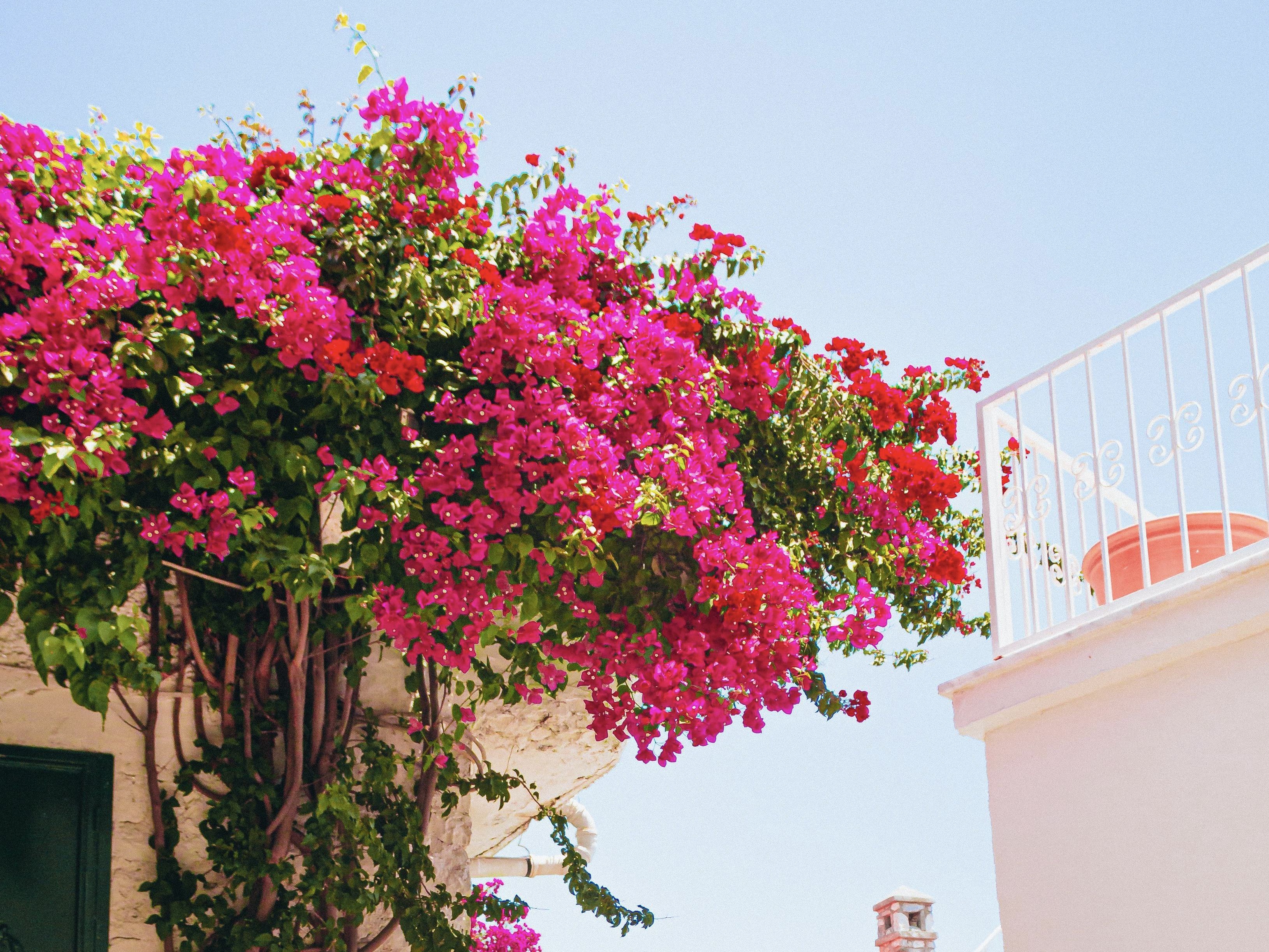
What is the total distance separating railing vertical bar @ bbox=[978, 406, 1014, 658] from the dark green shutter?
274cm

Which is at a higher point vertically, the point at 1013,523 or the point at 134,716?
the point at 1013,523

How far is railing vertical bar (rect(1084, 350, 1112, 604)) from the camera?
12.0ft

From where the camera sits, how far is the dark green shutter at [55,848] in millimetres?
3152

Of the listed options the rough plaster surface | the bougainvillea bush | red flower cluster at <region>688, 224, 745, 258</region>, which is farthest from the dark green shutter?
red flower cluster at <region>688, 224, 745, 258</region>

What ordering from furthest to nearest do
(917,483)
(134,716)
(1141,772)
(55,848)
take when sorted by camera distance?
(917,483), (1141,772), (134,716), (55,848)

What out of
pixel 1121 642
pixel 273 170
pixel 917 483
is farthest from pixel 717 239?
pixel 1121 642

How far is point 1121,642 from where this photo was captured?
362cm

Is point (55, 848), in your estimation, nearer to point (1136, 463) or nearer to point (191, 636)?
point (191, 636)

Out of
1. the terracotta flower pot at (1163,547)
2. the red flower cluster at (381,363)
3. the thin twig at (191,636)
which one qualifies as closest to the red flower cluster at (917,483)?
the terracotta flower pot at (1163,547)

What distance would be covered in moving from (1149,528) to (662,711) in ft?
6.01

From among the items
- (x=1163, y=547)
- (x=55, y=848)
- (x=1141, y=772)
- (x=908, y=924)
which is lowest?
(x=908, y=924)

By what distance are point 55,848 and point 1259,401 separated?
345cm

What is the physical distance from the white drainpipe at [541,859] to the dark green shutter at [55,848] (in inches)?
98.9

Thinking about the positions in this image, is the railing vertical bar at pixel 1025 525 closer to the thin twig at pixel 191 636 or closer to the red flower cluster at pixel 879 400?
the red flower cluster at pixel 879 400
